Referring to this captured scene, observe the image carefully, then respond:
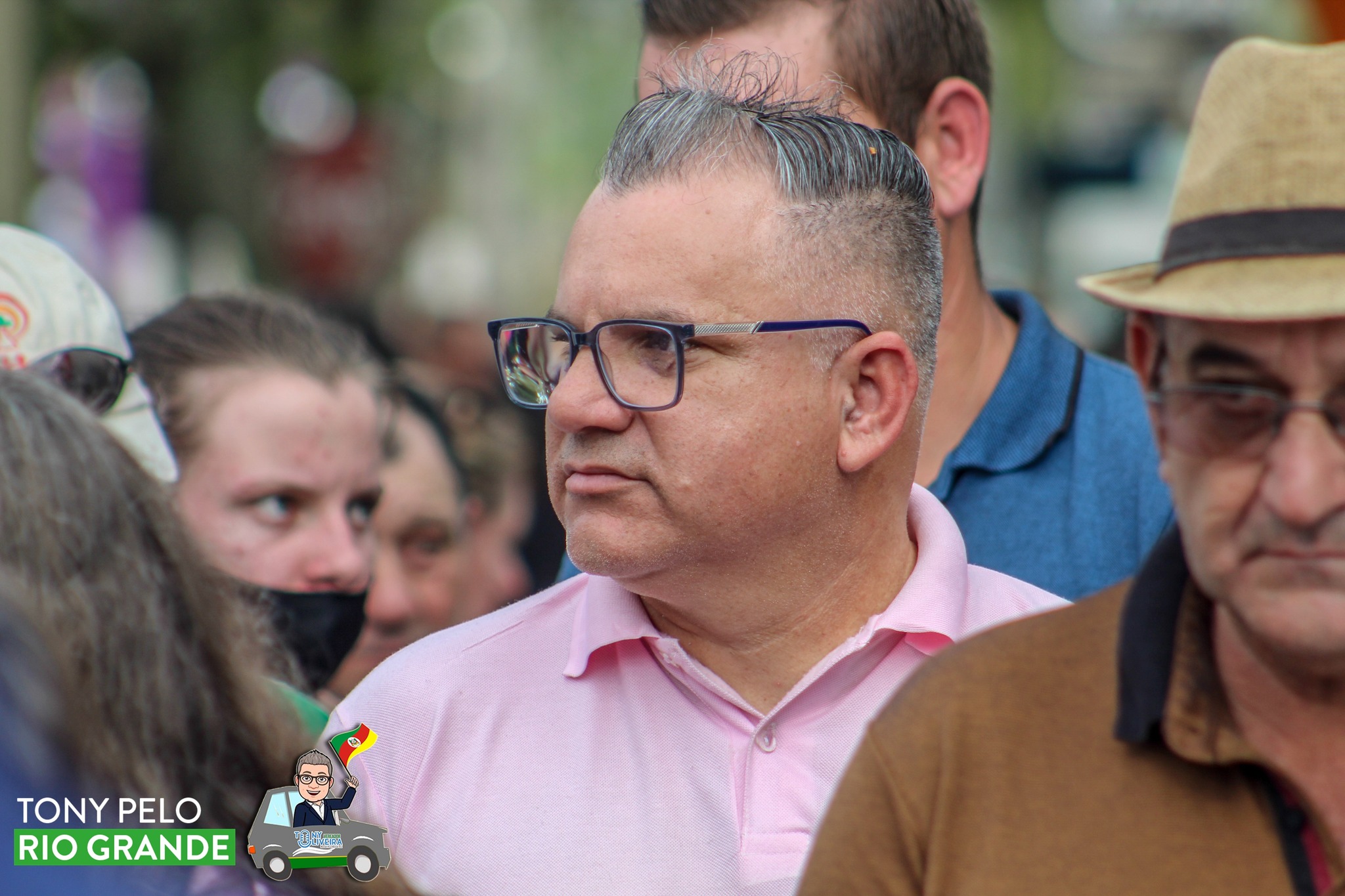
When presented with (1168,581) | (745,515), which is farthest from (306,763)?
(1168,581)

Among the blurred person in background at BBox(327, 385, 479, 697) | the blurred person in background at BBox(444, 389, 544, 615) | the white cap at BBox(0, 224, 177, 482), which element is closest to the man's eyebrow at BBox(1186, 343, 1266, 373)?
the white cap at BBox(0, 224, 177, 482)

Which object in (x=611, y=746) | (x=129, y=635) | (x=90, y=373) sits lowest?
(x=611, y=746)

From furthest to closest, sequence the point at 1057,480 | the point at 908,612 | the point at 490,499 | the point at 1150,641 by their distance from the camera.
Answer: the point at 490,499, the point at 1057,480, the point at 908,612, the point at 1150,641

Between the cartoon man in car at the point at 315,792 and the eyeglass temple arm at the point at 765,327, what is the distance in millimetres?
817

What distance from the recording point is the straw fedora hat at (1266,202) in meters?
1.65

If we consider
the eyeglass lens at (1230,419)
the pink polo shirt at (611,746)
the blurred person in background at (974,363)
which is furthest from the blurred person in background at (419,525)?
the eyeglass lens at (1230,419)

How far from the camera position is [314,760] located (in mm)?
2072

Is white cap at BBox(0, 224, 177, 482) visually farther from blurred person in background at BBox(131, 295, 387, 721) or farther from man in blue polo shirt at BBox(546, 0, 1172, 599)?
man in blue polo shirt at BBox(546, 0, 1172, 599)

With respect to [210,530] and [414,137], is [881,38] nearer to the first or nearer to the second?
[210,530]

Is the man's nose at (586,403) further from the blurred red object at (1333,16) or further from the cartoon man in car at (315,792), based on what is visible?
the blurred red object at (1333,16)

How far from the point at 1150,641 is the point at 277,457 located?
2266mm

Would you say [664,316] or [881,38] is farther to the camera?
[881,38]

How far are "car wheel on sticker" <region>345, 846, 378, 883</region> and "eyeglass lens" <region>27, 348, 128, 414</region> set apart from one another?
1.37 metres

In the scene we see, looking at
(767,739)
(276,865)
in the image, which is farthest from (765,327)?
(276,865)
